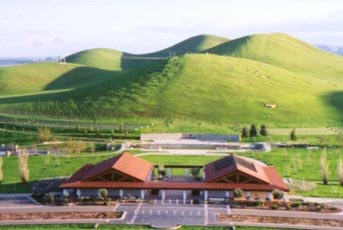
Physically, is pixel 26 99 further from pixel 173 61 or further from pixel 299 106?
pixel 299 106

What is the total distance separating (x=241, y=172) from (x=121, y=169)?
14.0 metres

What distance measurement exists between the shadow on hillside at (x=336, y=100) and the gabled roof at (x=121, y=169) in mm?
79948

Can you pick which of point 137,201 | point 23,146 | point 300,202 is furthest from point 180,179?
point 23,146

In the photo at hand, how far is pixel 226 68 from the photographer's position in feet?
538

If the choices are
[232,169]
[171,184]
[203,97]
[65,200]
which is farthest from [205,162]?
[203,97]

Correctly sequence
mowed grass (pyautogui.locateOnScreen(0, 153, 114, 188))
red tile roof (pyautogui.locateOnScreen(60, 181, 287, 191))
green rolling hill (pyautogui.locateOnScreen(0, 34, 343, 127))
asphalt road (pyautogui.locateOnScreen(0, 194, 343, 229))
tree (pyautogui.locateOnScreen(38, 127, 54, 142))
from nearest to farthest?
asphalt road (pyautogui.locateOnScreen(0, 194, 343, 229))
red tile roof (pyautogui.locateOnScreen(60, 181, 287, 191))
mowed grass (pyautogui.locateOnScreen(0, 153, 114, 188))
tree (pyautogui.locateOnScreen(38, 127, 54, 142))
green rolling hill (pyautogui.locateOnScreen(0, 34, 343, 127))

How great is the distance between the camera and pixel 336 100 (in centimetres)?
15100

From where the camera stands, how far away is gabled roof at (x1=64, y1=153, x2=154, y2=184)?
64938 mm

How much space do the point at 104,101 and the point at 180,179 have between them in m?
73.3

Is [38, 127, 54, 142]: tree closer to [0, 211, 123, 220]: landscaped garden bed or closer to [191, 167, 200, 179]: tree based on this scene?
[191, 167, 200, 179]: tree

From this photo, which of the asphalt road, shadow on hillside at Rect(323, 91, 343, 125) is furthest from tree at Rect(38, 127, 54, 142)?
shadow on hillside at Rect(323, 91, 343, 125)

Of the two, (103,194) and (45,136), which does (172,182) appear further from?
(45,136)

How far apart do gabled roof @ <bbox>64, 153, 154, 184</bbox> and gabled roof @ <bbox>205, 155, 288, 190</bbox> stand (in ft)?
25.8

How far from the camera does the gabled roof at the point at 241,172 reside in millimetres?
64312
